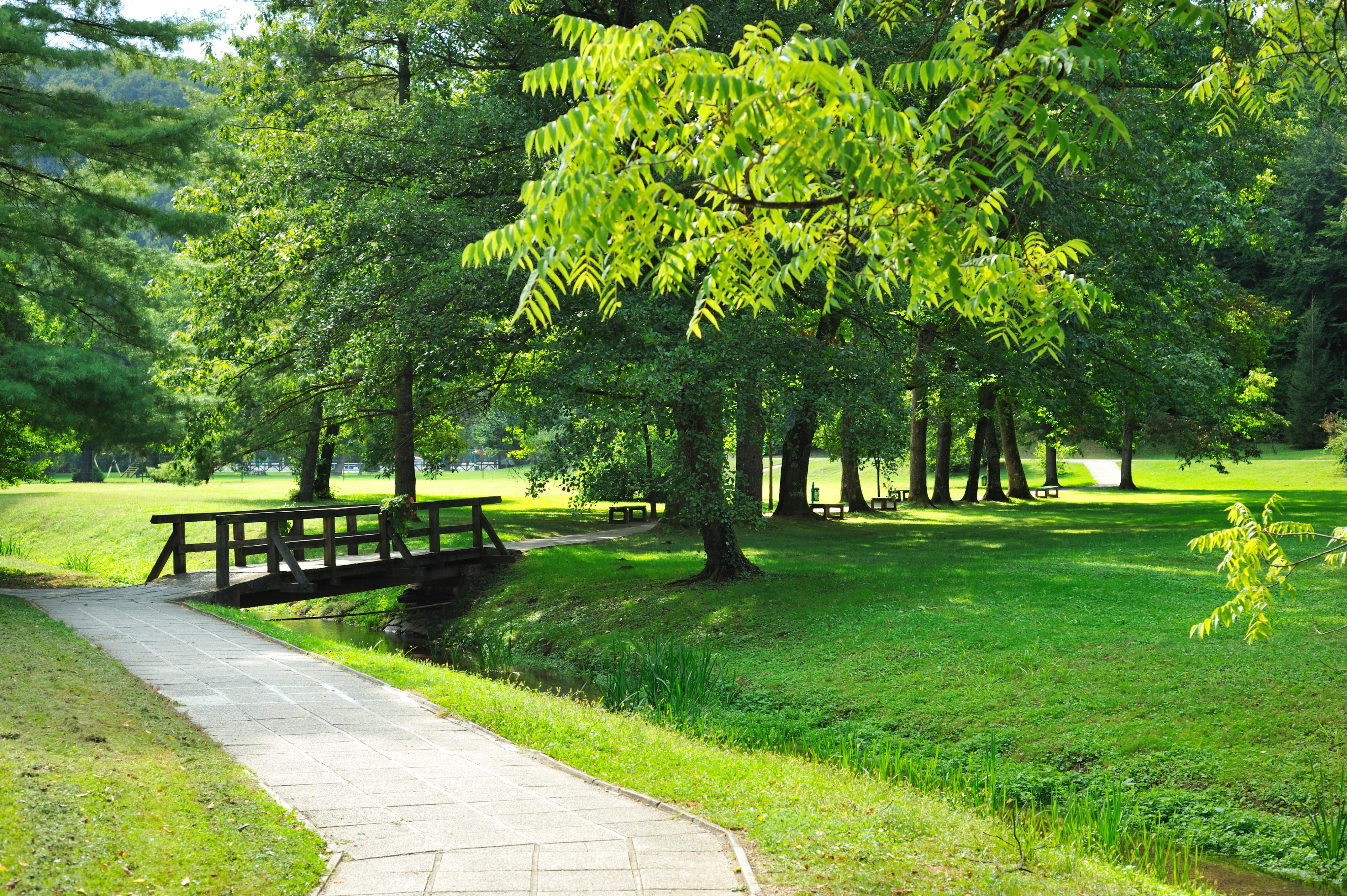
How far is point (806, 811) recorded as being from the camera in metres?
5.89

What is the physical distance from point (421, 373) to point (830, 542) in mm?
10789

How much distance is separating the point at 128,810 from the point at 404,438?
1511cm

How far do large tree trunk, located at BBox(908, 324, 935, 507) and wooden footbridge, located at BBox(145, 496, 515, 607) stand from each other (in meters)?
8.28

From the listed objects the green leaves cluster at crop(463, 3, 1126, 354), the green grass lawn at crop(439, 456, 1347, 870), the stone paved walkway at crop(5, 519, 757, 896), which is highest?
the green leaves cluster at crop(463, 3, 1126, 354)

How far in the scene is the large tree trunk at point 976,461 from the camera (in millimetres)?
34344

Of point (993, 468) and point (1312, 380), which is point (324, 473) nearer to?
point (993, 468)

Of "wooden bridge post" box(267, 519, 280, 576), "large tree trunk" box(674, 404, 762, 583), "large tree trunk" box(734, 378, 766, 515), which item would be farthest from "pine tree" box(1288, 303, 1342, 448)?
"wooden bridge post" box(267, 519, 280, 576)

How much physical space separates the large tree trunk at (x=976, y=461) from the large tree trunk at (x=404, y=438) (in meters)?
20.0

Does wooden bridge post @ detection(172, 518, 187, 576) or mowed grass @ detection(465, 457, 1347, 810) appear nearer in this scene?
mowed grass @ detection(465, 457, 1347, 810)

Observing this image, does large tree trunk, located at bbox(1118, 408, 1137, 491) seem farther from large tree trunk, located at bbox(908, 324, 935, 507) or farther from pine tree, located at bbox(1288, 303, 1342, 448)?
pine tree, located at bbox(1288, 303, 1342, 448)

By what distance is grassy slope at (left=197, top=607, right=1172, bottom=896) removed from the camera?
488cm

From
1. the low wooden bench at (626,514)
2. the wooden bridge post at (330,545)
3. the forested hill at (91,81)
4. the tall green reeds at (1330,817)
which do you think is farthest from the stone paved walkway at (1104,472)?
the forested hill at (91,81)

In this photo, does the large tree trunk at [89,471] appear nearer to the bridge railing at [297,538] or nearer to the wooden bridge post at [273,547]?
the bridge railing at [297,538]

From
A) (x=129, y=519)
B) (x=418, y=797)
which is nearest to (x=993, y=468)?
(x=129, y=519)
